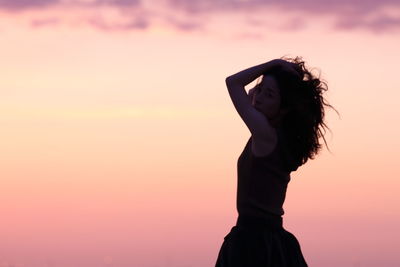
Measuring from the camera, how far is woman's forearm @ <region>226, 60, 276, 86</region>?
29.1 ft

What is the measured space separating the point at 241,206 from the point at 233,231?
309 mm

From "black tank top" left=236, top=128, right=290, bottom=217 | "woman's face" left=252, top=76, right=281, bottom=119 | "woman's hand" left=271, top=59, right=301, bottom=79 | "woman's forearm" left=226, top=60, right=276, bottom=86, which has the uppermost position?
"woman's hand" left=271, top=59, right=301, bottom=79

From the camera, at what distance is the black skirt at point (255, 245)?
9344mm

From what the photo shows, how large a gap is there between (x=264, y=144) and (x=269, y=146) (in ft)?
0.25

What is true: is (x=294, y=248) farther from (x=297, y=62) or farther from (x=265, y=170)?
(x=297, y=62)

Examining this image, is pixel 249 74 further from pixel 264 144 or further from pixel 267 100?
pixel 264 144

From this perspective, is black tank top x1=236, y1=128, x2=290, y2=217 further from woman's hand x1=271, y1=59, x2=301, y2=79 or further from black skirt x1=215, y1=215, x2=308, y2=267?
woman's hand x1=271, y1=59, x2=301, y2=79

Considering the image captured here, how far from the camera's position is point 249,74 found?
8898 millimetres

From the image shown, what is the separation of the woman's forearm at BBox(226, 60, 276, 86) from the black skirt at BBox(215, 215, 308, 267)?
1.35m

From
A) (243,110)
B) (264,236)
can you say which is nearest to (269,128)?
(243,110)

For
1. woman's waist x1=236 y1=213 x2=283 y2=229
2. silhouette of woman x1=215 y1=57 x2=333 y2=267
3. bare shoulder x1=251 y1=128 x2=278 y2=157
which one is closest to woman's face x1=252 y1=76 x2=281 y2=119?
silhouette of woman x1=215 y1=57 x2=333 y2=267

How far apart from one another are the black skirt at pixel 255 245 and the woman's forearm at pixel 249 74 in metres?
1.35

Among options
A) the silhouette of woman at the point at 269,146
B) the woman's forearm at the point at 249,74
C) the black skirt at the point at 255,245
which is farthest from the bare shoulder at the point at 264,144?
the black skirt at the point at 255,245

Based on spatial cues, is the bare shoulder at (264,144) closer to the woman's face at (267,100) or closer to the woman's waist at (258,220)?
the woman's face at (267,100)
